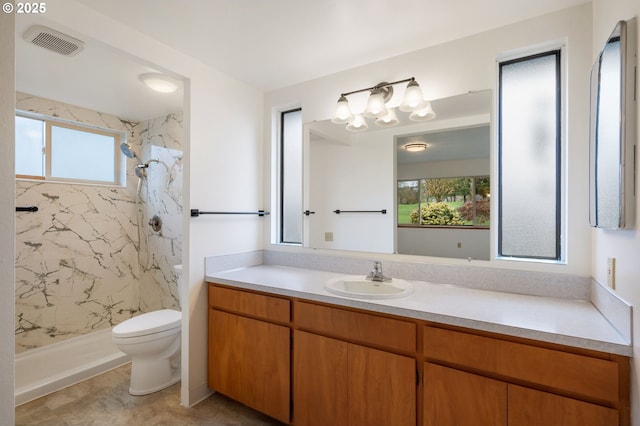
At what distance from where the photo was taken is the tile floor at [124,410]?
1896 millimetres

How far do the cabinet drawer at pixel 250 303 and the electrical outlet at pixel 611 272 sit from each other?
1.46 metres

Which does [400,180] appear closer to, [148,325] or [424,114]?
[424,114]

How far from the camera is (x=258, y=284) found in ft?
6.12

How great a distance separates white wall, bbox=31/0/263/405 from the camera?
2.03 m

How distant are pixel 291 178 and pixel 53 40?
5.32 ft

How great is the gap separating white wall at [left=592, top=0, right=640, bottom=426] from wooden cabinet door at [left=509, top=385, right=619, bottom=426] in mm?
85

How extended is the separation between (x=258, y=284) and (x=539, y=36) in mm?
2048

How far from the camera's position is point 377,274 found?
1867mm

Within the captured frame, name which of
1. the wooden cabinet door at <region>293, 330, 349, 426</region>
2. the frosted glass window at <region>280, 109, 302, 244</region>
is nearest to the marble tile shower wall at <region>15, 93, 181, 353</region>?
the frosted glass window at <region>280, 109, 302, 244</region>

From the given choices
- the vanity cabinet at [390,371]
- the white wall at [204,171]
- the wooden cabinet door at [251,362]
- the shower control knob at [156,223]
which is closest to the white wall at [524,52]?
the vanity cabinet at [390,371]

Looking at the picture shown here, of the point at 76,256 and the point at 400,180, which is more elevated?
the point at 400,180

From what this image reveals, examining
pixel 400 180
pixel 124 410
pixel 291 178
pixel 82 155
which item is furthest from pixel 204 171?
pixel 82 155

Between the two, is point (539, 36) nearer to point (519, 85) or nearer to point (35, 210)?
point (519, 85)

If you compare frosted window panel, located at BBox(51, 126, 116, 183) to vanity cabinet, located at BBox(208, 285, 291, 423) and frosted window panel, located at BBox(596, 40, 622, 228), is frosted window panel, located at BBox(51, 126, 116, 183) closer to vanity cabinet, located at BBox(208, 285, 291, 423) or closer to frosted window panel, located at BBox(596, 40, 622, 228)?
vanity cabinet, located at BBox(208, 285, 291, 423)
